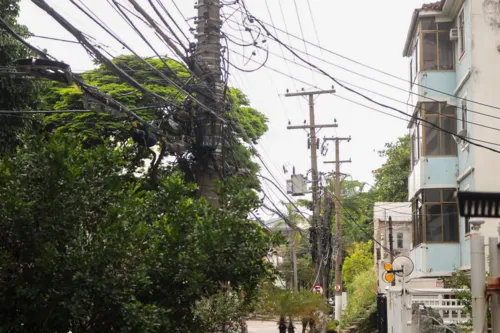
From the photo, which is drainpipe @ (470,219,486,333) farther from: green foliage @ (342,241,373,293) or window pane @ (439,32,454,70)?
green foliage @ (342,241,373,293)

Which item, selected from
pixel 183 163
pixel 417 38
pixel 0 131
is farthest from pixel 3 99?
pixel 417 38

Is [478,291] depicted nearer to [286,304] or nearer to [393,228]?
[286,304]

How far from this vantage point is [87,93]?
14.1m

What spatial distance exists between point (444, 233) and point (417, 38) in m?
6.53

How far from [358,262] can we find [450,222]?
4185cm

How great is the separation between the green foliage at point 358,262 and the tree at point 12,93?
5038 centimetres

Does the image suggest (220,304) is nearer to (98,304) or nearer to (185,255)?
(185,255)

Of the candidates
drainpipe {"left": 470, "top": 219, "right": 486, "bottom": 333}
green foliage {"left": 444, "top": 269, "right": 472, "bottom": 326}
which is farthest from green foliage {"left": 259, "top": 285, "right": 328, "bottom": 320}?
drainpipe {"left": 470, "top": 219, "right": 486, "bottom": 333}

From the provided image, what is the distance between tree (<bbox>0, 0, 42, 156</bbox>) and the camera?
17.6 metres

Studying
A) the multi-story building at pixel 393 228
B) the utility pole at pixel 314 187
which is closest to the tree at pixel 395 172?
the multi-story building at pixel 393 228

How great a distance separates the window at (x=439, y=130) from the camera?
2565cm

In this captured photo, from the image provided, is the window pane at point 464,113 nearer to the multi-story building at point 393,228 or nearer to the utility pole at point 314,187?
the utility pole at point 314,187

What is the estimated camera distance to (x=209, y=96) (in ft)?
56.5

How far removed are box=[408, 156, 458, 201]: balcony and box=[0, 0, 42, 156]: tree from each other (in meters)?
13.1
